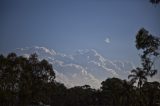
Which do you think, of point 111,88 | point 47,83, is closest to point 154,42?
point 47,83

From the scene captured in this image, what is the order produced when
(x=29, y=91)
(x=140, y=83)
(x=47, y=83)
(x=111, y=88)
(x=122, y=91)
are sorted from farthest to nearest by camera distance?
(x=111, y=88), (x=122, y=91), (x=47, y=83), (x=29, y=91), (x=140, y=83)

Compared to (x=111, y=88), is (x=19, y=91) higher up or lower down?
lower down

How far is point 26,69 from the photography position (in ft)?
210

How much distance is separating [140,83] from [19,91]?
2341cm

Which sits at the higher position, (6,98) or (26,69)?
(26,69)

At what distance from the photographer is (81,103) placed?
422 feet

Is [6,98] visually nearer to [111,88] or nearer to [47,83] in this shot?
[47,83]

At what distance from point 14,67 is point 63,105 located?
65717mm

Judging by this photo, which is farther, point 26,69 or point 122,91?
point 122,91

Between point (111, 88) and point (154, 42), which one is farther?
point (111, 88)

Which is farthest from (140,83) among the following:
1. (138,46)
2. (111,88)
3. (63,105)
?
(63,105)

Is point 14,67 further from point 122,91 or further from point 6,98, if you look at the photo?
point 122,91

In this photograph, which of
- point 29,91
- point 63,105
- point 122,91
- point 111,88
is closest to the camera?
point 29,91

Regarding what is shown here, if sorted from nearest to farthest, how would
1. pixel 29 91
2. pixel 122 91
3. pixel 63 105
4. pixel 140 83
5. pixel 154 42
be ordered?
pixel 154 42, pixel 140 83, pixel 29 91, pixel 122 91, pixel 63 105
